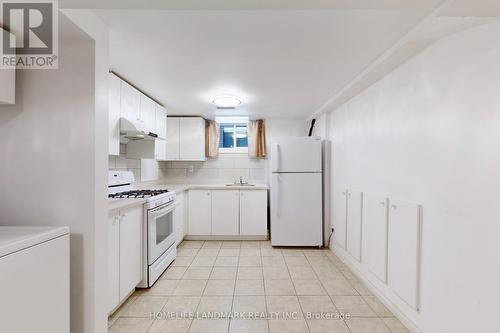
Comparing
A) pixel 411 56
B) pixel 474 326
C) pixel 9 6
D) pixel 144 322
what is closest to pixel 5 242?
pixel 9 6

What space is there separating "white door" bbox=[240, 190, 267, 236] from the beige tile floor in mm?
642

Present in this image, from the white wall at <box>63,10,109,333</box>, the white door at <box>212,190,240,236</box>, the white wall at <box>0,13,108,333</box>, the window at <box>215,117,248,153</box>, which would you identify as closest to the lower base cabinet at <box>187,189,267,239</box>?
the white door at <box>212,190,240,236</box>

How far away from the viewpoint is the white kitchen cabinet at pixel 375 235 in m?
2.19

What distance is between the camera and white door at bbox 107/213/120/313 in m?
1.87

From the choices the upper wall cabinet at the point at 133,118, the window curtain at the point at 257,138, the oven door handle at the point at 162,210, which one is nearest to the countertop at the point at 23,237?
the upper wall cabinet at the point at 133,118

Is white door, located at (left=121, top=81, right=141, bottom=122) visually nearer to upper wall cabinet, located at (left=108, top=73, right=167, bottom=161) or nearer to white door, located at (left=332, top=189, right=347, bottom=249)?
upper wall cabinet, located at (left=108, top=73, right=167, bottom=161)

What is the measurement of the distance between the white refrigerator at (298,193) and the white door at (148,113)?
179 cm

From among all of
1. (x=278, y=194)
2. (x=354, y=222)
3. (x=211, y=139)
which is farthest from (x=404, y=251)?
(x=211, y=139)

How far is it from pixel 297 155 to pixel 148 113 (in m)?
2.19

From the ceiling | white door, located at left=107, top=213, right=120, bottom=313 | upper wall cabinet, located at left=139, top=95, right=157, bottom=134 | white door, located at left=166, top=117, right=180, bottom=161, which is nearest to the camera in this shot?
the ceiling

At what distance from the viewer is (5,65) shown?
1.30m

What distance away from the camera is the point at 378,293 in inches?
90.5

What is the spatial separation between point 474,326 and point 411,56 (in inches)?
71.0

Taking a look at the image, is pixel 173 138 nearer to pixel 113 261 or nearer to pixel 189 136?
pixel 189 136
